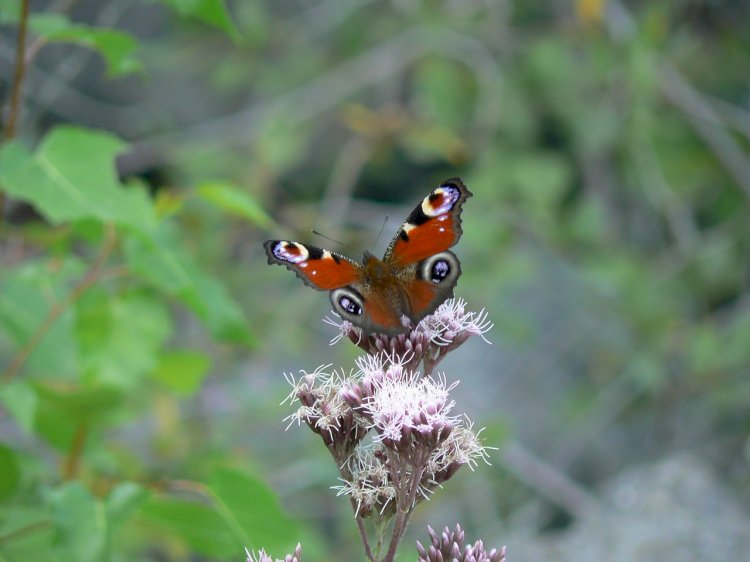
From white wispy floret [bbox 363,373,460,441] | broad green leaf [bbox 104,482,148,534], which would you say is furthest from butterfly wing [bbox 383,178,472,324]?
broad green leaf [bbox 104,482,148,534]

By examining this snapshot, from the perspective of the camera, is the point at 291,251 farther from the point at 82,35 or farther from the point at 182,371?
the point at 182,371

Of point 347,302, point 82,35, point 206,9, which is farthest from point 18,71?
point 347,302

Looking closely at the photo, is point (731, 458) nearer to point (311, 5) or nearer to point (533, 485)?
point (533, 485)

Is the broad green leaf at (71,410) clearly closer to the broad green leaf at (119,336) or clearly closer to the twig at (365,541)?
the broad green leaf at (119,336)

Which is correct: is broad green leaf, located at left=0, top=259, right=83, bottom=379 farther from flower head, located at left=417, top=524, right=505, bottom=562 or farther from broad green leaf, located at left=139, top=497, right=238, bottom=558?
flower head, located at left=417, top=524, right=505, bottom=562

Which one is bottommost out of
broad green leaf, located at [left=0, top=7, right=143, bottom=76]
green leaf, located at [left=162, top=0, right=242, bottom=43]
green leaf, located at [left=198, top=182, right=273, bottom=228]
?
green leaf, located at [left=198, top=182, right=273, bottom=228]


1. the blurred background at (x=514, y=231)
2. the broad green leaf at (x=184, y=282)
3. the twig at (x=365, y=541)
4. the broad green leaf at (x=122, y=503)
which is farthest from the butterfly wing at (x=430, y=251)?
the blurred background at (x=514, y=231)
